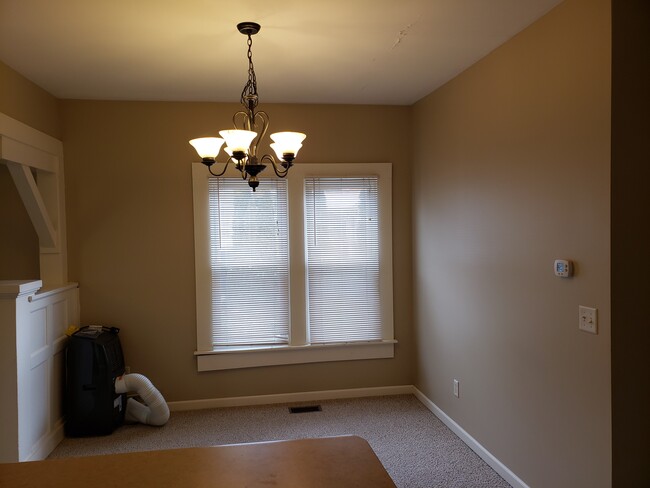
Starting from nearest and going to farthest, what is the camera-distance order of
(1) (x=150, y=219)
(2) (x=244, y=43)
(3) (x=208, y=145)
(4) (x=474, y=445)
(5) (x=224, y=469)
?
(5) (x=224, y=469) → (3) (x=208, y=145) → (2) (x=244, y=43) → (4) (x=474, y=445) → (1) (x=150, y=219)

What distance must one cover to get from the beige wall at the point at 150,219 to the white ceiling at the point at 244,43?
0.92 ft

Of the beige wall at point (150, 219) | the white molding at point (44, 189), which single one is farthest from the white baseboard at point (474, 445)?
the white molding at point (44, 189)

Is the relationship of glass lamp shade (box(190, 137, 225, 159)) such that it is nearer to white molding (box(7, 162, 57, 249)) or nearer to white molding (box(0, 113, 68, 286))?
white molding (box(0, 113, 68, 286))

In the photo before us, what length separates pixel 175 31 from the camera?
2789 mm

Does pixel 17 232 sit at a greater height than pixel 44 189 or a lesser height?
lesser

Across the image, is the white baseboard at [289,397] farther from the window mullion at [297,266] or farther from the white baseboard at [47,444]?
the white baseboard at [47,444]

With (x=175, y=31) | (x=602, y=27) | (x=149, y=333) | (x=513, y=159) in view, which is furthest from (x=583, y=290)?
(x=149, y=333)

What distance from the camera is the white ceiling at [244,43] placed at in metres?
2.53

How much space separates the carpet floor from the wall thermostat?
4.58ft

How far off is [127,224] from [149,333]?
94cm

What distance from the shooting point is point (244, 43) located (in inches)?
117

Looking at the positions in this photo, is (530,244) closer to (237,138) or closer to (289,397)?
(237,138)

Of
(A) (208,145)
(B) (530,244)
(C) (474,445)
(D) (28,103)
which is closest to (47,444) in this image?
(D) (28,103)

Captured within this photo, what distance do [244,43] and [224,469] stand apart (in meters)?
→ 2.49
